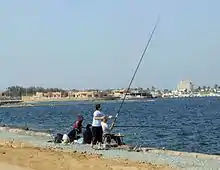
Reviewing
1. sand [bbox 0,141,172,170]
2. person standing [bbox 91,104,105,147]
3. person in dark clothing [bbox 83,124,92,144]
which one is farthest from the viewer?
person in dark clothing [bbox 83,124,92,144]

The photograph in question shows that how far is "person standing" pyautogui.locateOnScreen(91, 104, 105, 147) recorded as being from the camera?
18.9 meters

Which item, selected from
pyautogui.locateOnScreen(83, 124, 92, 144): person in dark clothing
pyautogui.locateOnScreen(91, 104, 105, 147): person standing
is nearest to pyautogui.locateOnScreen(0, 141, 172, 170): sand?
pyautogui.locateOnScreen(91, 104, 105, 147): person standing

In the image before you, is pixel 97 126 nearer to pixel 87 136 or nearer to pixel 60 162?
pixel 87 136

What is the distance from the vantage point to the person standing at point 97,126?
62.0 feet

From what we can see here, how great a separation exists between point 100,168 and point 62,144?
25.1 ft

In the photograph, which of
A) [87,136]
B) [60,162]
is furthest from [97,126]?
[60,162]

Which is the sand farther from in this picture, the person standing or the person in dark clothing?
the person in dark clothing

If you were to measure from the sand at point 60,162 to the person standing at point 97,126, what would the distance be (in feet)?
8.73

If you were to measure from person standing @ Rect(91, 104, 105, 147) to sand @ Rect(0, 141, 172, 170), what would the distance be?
8.73 ft

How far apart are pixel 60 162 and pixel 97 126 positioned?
5.01 meters

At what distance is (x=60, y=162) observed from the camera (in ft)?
46.8

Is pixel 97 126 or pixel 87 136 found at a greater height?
pixel 97 126

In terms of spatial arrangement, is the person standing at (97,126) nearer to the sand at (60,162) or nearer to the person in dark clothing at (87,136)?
the person in dark clothing at (87,136)

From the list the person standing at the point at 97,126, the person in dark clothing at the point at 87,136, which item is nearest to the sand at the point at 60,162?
the person standing at the point at 97,126
